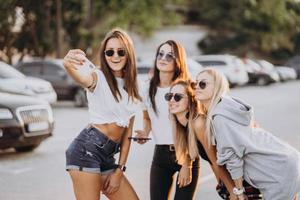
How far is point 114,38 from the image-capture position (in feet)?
14.2

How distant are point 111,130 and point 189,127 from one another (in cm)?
49

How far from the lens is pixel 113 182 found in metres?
4.27

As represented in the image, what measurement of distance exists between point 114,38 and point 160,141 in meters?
0.81

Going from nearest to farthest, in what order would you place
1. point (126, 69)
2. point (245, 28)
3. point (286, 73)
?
point (126, 69) < point (286, 73) < point (245, 28)

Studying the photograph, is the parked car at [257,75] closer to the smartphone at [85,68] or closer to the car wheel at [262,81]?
the car wheel at [262,81]

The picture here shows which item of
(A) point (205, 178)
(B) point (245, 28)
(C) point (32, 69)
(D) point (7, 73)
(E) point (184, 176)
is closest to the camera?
(E) point (184, 176)

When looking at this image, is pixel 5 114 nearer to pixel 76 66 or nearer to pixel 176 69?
pixel 176 69

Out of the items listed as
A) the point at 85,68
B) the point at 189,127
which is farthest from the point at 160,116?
the point at 85,68

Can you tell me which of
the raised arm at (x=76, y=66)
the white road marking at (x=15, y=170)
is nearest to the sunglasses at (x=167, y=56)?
the raised arm at (x=76, y=66)

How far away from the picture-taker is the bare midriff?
421 cm

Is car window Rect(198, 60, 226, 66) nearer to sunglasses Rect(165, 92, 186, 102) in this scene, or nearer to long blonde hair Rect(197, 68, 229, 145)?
sunglasses Rect(165, 92, 186, 102)

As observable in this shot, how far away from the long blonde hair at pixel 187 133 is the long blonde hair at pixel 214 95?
0.14 metres

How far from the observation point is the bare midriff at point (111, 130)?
4215mm

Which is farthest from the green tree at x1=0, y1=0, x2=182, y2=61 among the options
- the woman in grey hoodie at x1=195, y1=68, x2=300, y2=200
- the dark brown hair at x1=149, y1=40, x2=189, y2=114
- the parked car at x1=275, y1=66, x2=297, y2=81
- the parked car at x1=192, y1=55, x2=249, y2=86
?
the woman in grey hoodie at x1=195, y1=68, x2=300, y2=200
